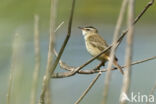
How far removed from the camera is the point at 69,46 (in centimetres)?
441

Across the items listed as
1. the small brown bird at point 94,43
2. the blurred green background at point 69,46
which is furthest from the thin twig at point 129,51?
the small brown bird at point 94,43

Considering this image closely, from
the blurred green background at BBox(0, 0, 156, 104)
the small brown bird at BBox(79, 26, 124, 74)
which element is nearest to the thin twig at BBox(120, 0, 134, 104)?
the blurred green background at BBox(0, 0, 156, 104)

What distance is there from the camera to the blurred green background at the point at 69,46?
283cm

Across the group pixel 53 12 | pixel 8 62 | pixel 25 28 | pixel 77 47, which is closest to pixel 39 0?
pixel 25 28

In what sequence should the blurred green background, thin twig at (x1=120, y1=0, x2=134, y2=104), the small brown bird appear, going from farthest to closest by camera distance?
the small brown bird, the blurred green background, thin twig at (x1=120, y1=0, x2=134, y2=104)

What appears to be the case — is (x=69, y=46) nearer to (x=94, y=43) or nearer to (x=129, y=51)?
(x=94, y=43)

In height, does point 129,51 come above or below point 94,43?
below

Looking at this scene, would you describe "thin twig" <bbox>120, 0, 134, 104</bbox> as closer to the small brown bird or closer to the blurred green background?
the blurred green background

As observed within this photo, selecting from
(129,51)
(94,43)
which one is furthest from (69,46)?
(129,51)

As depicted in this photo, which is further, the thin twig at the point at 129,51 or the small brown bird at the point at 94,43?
the small brown bird at the point at 94,43

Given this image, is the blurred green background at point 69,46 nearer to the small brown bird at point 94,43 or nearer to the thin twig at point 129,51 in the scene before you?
the small brown bird at point 94,43

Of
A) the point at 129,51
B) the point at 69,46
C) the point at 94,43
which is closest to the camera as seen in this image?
the point at 129,51

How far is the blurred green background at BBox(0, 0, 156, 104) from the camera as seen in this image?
2.83 metres

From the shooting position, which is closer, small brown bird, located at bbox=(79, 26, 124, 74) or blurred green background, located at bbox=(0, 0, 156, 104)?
blurred green background, located at bbox=(0, 0, 156, 104)
